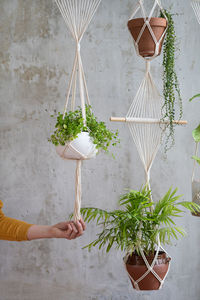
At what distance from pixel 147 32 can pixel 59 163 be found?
1.32 m

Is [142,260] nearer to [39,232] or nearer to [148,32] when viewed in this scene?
[39,232]

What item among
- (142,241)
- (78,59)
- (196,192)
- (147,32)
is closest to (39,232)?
(142,241)

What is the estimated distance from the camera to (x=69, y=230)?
2029mm

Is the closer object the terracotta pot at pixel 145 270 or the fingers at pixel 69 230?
the fingers at pixel 69 230

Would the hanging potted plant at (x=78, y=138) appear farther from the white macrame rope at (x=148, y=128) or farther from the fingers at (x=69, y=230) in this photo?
the white macrame rope at (x=148, y=128)

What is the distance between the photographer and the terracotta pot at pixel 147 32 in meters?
2.38

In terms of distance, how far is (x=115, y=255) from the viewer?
320 cm

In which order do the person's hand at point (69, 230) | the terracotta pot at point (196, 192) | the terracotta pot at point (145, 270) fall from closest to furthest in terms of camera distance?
the person's hand at point (69, 230) < the terracotta pot at point (145, 270) < the terracotta pot at point (196, 192)

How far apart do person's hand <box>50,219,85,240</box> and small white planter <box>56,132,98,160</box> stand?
14.1 inches

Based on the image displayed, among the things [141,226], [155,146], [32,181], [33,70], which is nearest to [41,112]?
[33,70]

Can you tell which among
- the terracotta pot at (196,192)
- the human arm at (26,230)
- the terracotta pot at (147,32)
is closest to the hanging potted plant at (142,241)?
the terracotta pot at (196,192)

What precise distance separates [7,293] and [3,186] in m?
0.86

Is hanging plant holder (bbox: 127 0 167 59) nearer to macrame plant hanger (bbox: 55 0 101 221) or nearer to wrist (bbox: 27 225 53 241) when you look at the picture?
macrame plant hanger (bbox: 55 0 101 221)

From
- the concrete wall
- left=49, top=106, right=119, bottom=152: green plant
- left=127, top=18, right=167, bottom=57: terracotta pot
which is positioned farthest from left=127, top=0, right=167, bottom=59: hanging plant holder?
the concrete wall
